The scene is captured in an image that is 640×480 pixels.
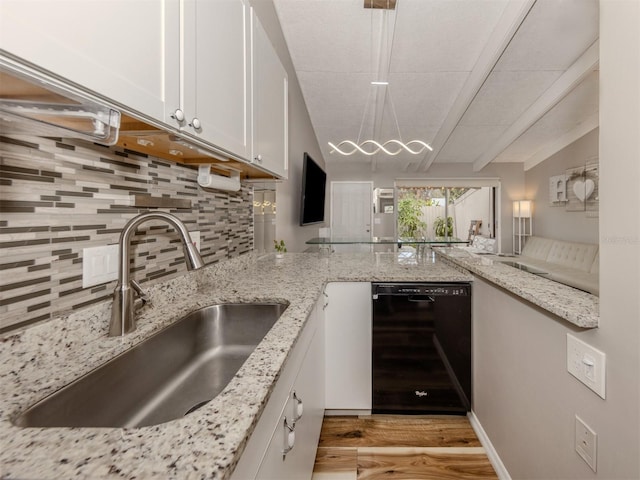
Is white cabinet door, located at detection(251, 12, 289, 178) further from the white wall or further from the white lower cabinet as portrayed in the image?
the white lower cabinet

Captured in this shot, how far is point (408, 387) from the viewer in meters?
1.91

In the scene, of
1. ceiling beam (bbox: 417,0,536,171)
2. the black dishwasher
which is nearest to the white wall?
the black dishwasher

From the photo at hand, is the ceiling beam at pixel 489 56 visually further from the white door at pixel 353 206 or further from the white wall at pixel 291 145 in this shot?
the white door at pixel 353 206

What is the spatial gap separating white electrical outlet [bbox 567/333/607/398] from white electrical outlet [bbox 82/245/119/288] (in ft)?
4.73

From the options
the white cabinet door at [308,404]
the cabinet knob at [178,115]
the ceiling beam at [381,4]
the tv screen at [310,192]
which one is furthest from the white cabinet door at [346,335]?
the ceiling beam at [381,4]

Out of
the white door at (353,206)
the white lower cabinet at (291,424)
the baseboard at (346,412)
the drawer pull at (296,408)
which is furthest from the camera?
the white door at (353,206)

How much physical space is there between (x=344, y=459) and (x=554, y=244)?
1435mm

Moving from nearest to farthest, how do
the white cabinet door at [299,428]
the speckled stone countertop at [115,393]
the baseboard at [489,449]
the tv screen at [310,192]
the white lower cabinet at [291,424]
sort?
the speckled stone countertop at [115,393], the white lower cabinet at [291,424], the white cabinet door at [299,428], the baseboard at [489,449], the tv screen at [310,192]

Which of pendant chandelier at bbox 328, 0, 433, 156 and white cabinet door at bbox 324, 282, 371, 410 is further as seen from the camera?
pendant chandelier at bbox 328, 0, 433, 156

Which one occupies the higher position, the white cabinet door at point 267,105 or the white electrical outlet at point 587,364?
the white cabinet door at point 267,105

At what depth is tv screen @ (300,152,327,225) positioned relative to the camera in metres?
3.62

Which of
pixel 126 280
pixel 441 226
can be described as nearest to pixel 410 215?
pixel 441 226

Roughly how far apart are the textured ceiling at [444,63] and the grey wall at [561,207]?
0.33 ft

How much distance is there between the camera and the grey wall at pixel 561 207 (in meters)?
0.89
